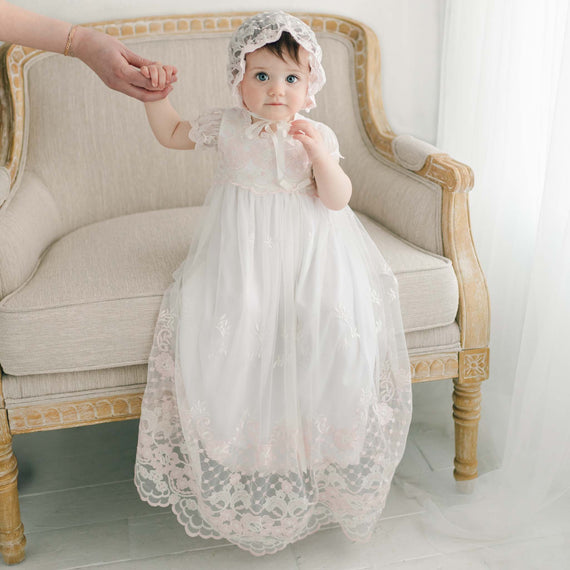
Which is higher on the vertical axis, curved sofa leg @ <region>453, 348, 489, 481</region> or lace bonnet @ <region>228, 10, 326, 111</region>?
lace bonnet @ <region>228, 10, 326, 111</region>

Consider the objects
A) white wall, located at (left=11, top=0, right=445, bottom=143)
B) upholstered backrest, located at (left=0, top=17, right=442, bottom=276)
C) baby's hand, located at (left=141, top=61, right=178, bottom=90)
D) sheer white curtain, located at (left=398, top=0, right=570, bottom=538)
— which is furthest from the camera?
white wall, located at (left=11, top=0, right=445, bottom=143)

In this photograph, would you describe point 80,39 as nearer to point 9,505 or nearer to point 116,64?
point 116,64

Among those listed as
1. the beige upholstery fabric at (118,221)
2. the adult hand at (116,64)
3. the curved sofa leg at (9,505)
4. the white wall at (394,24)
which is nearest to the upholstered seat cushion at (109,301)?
the beige upholstery fabric at (118,221)

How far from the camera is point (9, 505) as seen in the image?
58.4 inches

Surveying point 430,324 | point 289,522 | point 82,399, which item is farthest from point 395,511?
point 82,399

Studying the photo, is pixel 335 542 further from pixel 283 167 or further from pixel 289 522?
pixel 283 167

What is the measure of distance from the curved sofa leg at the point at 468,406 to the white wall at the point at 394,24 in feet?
3.33

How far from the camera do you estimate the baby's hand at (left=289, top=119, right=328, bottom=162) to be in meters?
1.39

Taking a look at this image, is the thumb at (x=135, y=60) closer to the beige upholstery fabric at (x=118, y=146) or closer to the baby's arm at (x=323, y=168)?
the baby's arm at (x=323, y=168)

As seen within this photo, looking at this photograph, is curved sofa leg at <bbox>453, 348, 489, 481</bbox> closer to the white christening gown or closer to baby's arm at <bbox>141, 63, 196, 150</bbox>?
the white christening gown

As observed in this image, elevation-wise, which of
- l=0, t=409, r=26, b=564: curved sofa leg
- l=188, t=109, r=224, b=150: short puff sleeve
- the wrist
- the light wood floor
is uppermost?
the wrist

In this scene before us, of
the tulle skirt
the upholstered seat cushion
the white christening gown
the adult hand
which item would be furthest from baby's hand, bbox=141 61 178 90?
the upholstered seat cushion

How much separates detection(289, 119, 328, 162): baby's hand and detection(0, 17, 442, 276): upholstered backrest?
532mm

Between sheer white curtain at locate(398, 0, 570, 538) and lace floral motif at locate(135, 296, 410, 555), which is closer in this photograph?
lace floral motif at locate(135, 296, 410, 555)
